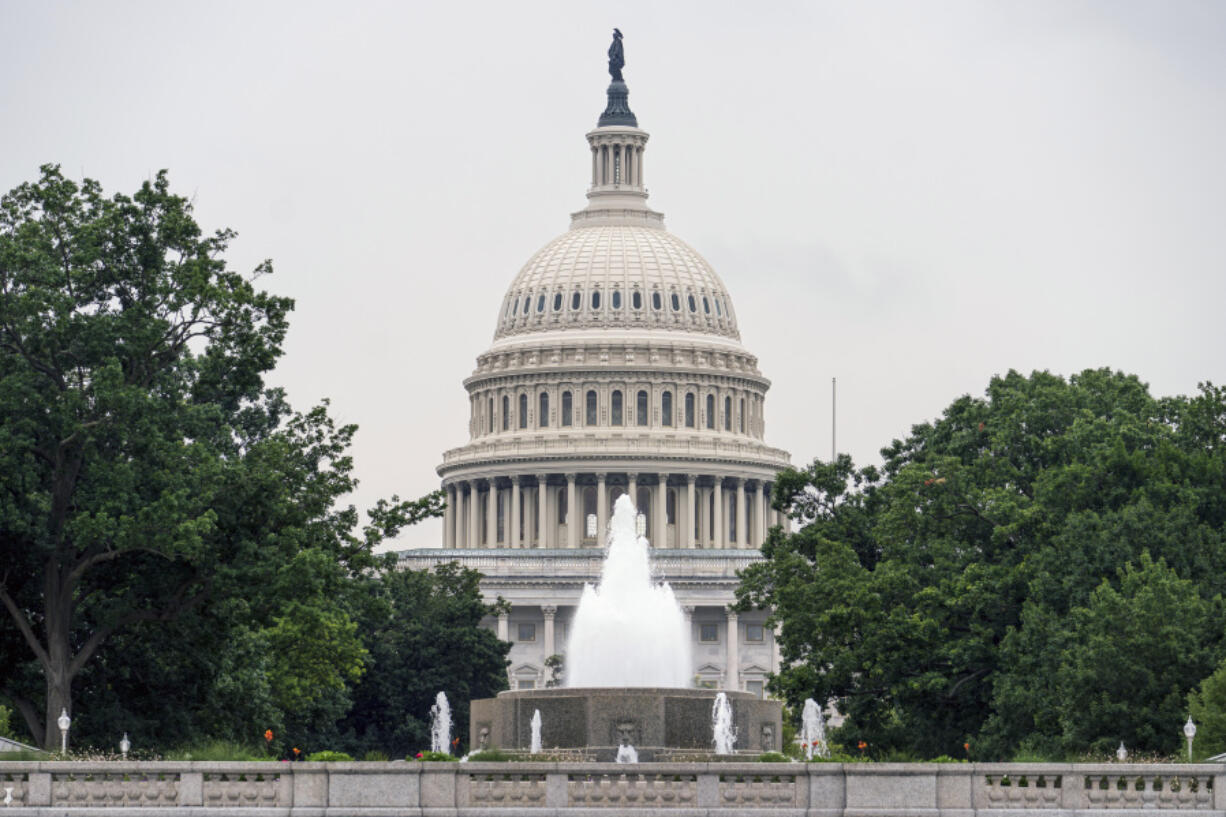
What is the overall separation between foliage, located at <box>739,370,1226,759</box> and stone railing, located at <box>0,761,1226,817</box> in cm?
2676

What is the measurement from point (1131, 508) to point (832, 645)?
12.1 metres

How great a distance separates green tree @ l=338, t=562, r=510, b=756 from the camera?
120 meters

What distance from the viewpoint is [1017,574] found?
79.2 metres

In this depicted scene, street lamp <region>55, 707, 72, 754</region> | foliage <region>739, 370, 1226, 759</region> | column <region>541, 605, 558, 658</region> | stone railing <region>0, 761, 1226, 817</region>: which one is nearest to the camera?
stone railing <region>0, 761, 1226, 817</region>

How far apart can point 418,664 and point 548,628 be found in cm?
6111

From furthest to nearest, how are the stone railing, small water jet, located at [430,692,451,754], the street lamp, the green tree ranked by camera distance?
the green tree, small water jet, located at [430,692,451,754], the street lamp, the stone railing

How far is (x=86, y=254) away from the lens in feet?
202

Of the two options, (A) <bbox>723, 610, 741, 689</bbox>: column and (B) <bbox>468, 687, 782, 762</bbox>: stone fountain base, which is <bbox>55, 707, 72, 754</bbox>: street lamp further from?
(A) <bbox>723, 610, 741, 689</bbox>: column

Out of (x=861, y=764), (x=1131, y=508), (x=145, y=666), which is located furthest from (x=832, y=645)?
(x=861, y=764)

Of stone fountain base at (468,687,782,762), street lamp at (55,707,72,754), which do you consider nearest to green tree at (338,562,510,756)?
street lamp at (55,707,72,754)

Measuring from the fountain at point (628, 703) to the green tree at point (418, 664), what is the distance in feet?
177

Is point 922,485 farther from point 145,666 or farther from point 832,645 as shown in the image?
point 145,666

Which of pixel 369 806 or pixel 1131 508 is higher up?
pixel 1131 508

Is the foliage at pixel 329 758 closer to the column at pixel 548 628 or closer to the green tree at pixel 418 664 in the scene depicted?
the green tree at pixel 418 664
